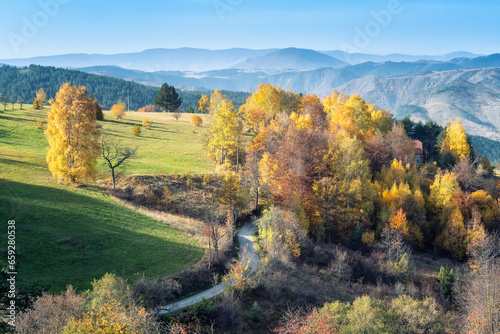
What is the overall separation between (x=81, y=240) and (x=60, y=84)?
171 metres

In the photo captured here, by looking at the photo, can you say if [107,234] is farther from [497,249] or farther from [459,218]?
[497,249]

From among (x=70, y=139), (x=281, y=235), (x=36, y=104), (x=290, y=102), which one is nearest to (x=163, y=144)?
(x=70, y=139)

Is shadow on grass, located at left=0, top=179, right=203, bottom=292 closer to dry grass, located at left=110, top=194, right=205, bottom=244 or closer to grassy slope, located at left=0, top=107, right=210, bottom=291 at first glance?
grassy slope, located at left=0, top=107, right=210, bottom=291

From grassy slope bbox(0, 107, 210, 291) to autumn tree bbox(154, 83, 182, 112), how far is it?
47.8m

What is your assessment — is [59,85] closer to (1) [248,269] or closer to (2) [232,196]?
(2) [232,196]

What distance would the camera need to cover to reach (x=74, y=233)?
28.4 metres

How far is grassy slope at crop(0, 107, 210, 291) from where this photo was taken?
23984 mm

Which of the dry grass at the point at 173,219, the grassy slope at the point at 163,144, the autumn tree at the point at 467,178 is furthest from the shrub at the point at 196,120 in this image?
the autumn tree at the point at 467,178

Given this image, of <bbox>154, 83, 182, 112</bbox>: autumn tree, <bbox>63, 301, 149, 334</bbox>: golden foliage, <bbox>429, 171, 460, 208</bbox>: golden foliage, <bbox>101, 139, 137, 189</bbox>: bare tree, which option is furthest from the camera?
<bbox>154, 83, 182, 112</bbox>: autumn tree

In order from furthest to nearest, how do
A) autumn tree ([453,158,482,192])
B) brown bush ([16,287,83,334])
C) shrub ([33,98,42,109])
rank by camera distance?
shrub ([33,98,42,109]) < autumn tree ([453,158,482,192]) < brown bush ([16,287,83,334])

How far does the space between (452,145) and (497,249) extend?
31.6 m

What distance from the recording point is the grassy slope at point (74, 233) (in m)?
24.0

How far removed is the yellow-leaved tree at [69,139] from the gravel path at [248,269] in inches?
734

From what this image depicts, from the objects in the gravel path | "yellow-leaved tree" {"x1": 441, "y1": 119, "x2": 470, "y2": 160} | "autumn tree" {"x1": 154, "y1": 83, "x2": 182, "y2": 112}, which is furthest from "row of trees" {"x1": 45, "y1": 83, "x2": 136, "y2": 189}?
"yellow-leaved tree" {"x1": 441, "y1": 119, "x2": 470, "y2": 160}
